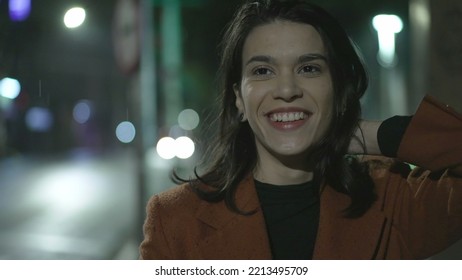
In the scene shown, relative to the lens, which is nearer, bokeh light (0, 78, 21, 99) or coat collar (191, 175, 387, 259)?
coat collar (191, 175, 387, 259)

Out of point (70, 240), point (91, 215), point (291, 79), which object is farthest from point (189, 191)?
point (91, 215)

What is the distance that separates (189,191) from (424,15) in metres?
0.94

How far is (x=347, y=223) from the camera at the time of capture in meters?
1.42

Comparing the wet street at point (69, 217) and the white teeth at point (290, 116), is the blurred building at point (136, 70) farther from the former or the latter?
the white teeth at point (290, 116)

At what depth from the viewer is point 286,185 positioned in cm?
149

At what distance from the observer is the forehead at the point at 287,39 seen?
140 cm

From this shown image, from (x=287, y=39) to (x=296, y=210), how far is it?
42 cm

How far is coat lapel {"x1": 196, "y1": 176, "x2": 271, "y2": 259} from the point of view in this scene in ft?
4.62

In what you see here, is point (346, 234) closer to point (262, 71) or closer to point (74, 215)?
point (262, 71)

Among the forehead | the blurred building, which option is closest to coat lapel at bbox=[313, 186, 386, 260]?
the blurred building

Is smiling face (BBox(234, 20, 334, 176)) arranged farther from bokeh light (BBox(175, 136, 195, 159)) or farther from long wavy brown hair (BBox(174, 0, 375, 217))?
bokeh light (BBox(175, 136, 195, 159))

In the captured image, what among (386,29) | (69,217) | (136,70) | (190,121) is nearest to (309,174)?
(386,29)

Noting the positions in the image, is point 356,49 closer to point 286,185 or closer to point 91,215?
point 286,185

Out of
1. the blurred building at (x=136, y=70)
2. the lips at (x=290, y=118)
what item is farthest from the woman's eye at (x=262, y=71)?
the blurred building at (x=136, y=70)
